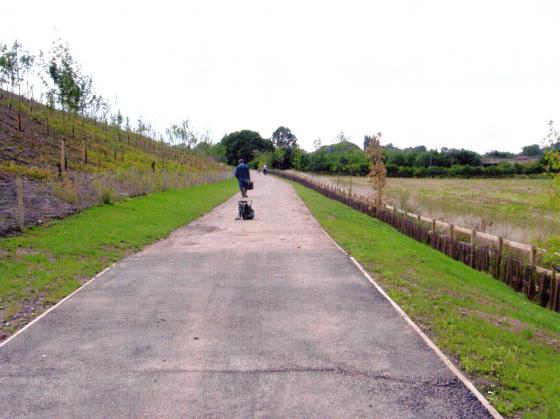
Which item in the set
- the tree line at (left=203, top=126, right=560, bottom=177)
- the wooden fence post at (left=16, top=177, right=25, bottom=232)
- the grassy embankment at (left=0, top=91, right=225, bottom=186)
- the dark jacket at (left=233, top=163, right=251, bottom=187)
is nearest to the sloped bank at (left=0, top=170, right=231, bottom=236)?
the wooden fence post at (left=16, top=177, right=25, bottom=232)

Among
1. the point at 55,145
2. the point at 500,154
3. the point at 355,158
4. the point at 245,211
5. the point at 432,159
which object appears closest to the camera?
the point at 245,211

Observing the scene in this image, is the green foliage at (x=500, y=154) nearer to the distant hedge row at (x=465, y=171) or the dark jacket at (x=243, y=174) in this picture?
the distant hedge row at (x=465, y=171)

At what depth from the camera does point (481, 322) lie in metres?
7.01

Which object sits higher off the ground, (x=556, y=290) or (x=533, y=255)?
(x=533, y=255)

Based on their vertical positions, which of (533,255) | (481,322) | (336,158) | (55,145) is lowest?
(481,322)

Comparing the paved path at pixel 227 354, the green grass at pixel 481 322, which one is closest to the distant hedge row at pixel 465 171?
the green grass at pixel 481 322

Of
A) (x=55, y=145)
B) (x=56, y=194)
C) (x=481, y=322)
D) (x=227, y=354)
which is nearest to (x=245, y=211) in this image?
(x=56, y=194)

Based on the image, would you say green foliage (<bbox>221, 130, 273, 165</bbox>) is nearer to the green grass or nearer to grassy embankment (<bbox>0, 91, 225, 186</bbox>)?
grassy embankment (<bbox>0, 91, 225, 186</bbox>)

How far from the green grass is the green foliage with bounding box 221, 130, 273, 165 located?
12066cm

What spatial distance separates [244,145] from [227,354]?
12957cm

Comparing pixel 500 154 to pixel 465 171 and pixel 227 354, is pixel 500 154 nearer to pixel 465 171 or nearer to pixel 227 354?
pixel 465 171

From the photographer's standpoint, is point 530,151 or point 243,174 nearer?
point 243,174

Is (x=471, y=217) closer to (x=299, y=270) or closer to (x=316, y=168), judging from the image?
(x=299, y=270)

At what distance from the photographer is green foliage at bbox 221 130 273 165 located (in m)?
133
